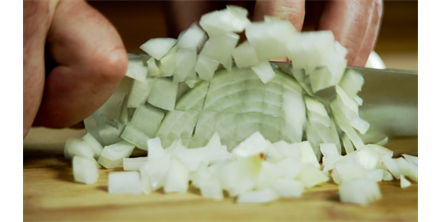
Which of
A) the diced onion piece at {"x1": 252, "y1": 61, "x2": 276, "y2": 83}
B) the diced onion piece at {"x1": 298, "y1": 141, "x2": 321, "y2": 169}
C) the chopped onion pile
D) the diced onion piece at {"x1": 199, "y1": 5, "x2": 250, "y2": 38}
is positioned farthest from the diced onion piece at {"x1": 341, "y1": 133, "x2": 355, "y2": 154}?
the diced onion piece at {"x1": 199, "y1": 5, "x2": 250, "y2": 38}

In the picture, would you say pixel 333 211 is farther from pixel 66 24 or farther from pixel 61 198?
pixel 66 24

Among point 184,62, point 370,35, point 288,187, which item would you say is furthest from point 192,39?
point 370,35

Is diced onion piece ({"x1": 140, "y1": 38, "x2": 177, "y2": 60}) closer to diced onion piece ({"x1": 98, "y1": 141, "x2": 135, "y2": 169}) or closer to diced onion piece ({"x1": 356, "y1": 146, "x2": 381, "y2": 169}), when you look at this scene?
diced onion piece ({"x1": 98, "y1": 141, "x2": 135, "y2": 169})

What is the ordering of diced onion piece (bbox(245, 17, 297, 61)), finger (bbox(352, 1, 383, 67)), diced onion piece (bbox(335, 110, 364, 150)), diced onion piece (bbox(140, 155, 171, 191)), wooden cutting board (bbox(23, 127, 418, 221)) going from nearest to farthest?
wooden cutting board (bbox(23, 127, 418, 221)) → diced onion piece (bbox(140, 155, 171, 191)) → diced onion piece (bbox(245, 17, 297, 61)) → diced onion piece (bbox(335, 110, 364, 150)) → finger (bbox(352, 1, 383, 67))

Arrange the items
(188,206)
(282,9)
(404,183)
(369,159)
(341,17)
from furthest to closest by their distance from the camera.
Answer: (341,17)
(282,9)
(369,159)
(404,183)
(188,206)

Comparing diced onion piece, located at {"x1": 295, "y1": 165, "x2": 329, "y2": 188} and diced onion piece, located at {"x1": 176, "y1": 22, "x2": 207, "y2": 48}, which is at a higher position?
diced onion piece, located at {"x1": 176, "y1": 22, "x2": 207, "y2": 48}

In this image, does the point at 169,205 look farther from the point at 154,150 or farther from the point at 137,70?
the point at 137,70

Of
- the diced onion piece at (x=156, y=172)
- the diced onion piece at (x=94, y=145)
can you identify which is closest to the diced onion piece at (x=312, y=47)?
the diced onion piece at (x=156, y=172)
